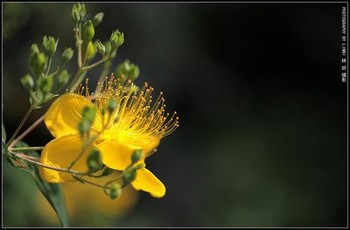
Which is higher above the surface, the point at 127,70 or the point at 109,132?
the point at 127,70

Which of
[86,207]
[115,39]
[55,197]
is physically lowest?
[86,207]

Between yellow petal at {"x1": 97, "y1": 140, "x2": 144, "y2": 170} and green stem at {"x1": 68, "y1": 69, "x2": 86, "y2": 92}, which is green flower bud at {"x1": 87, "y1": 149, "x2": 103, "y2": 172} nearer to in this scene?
yellow petal at {"x1": 97, "y1": 140, "x2": 144, "y2": 170}

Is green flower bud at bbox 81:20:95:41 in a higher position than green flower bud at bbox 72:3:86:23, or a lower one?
lower

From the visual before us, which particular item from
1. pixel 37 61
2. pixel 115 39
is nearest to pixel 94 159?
pixel 37 61

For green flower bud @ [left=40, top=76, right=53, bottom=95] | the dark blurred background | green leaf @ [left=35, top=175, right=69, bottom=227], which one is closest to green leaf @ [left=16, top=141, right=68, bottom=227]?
green leaf @ [left=35, top=175, right=69, bottom=227]

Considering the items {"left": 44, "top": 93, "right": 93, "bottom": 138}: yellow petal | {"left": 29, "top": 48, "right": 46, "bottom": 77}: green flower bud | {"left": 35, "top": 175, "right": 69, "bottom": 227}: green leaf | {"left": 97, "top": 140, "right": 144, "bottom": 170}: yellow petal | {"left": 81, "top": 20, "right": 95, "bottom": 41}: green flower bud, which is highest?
{"left": 81, "top": 20, "right": 95, "bottom": 41}: green flower bud

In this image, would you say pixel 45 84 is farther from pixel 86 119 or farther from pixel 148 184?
pixel 148 184

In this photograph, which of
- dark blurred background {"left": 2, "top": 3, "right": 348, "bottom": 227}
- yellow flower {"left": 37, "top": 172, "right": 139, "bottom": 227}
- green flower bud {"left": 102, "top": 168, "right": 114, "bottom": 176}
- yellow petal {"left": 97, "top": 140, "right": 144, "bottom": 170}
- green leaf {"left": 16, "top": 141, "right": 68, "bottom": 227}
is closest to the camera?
yellow petal {"left": 97, "top": 140, "right": 144, "bottom": 170}

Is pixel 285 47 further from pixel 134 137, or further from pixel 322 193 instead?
pixel 134 137
